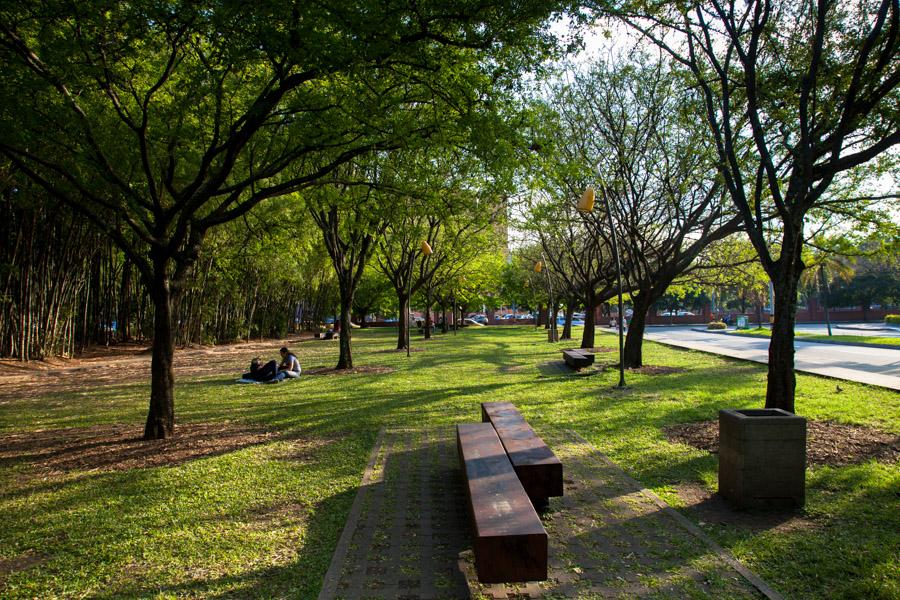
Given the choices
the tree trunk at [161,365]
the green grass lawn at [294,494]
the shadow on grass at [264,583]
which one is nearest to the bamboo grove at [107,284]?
the tree trunk at [161,365]

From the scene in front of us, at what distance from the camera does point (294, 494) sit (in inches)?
201

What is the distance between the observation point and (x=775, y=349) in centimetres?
680

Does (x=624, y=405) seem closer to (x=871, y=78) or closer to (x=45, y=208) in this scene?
(x=871, y=78)

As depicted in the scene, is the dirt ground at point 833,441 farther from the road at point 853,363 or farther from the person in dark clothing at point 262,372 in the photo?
the person in dark clothing at point 262,372

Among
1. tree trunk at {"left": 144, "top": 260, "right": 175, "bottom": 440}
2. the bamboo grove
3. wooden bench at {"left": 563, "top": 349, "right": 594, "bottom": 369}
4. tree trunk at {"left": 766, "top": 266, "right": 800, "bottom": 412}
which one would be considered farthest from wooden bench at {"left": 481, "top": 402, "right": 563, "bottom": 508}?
wooden bench at {"left": 563, "top": 349, "right": 594, "bottom": 369}

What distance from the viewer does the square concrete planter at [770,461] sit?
14.6 feet

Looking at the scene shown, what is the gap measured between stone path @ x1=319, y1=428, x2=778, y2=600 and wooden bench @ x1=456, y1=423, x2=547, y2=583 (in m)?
0.47

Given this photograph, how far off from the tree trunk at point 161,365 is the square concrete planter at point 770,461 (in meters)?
6.66

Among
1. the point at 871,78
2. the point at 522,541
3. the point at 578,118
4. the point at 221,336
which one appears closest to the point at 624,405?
the point at 871,78

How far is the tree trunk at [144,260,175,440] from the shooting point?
23.4 feet

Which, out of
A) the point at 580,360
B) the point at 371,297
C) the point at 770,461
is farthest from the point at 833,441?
the point at 371,297

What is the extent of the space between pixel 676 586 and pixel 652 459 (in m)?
2.96

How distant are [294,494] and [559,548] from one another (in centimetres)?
255

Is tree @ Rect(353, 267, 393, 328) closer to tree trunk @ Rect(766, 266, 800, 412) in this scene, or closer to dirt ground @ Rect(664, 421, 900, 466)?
dirt ground @ Rect(664, 421, 900, 466)
